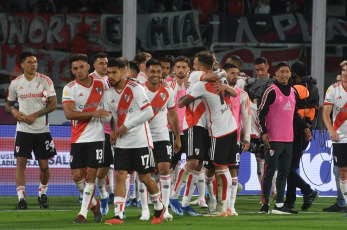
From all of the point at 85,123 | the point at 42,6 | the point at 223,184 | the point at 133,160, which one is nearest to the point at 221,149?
the point at 223,184

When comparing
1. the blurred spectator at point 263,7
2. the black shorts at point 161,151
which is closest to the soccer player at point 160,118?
the black shorts at point 161,151

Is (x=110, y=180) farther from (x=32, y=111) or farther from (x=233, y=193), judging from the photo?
(x=233, y=193)

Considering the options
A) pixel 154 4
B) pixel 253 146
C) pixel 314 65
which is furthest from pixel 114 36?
pixel 253 146

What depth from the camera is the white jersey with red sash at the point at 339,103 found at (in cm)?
1225

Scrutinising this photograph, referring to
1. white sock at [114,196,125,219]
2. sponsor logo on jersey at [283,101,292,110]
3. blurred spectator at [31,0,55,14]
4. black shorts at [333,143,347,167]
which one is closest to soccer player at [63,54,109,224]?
white sock at [114,196,125,219]

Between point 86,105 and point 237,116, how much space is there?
264 centimetres

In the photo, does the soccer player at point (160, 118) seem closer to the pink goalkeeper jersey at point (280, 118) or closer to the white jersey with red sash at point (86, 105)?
the white jersey with red sash at point (86, 105)

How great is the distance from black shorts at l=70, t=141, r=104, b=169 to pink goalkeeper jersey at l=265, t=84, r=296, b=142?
2.63m

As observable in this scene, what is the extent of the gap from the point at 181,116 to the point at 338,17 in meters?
8.55

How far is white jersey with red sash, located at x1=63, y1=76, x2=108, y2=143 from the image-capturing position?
35.1 feet

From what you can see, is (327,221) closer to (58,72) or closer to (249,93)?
(249,93)

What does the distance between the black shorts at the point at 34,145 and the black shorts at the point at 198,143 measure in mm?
2883

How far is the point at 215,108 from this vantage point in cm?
1138

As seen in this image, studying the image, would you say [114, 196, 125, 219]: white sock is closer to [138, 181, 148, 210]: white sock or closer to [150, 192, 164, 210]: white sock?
[150, 192, 164, 210]: white sock
